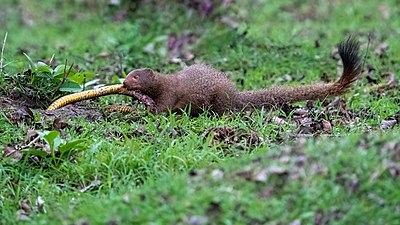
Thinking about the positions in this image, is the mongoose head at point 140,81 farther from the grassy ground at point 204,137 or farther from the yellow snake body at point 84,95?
the grassy ground at point 204,137

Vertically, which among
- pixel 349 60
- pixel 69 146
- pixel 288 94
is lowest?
pixel 288 94

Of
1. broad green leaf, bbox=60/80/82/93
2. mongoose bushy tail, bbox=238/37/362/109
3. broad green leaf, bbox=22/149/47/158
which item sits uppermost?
broad green leaf, bbox=60/80/82/93

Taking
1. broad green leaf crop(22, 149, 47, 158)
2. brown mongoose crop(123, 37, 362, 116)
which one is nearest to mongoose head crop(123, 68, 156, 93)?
brown mongoose crop(123, 37, 362, 116)

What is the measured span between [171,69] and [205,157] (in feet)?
10.5

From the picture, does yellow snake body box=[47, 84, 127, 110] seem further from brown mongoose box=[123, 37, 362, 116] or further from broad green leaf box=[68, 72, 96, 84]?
broad green leaf box=[68, 72, 96, 84]

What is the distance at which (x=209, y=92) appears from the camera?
227 inches

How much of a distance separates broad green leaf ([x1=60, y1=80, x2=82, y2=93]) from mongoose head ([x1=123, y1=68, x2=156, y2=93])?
34cm

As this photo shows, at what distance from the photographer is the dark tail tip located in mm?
5539

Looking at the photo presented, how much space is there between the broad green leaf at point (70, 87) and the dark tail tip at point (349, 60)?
182cm

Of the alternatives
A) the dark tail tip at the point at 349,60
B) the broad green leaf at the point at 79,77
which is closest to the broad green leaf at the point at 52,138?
the broad green leaf at the point at 79,77

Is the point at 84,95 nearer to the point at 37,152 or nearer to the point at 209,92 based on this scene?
the point at 209,92

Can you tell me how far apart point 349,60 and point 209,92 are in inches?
39.4

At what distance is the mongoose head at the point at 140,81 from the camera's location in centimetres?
576

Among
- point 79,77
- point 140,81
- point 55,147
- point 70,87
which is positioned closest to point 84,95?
point 70,87
